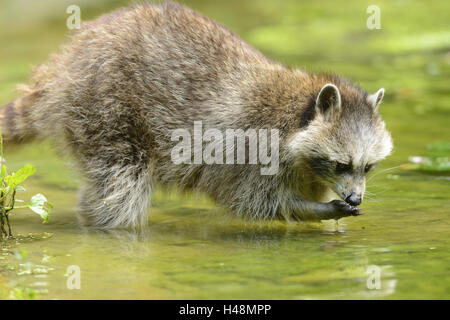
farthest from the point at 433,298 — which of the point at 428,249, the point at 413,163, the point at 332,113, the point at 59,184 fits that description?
the point at 59,184

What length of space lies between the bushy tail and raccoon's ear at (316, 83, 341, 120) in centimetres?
254

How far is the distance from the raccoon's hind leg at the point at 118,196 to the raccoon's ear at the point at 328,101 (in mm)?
1589

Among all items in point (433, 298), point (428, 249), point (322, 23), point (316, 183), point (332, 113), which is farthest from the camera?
point (322, 23)

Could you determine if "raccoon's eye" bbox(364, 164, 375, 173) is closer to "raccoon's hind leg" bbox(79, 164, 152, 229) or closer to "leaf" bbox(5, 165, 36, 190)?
"raccoon's hind leg" bbox(79, 164, 152, 229)

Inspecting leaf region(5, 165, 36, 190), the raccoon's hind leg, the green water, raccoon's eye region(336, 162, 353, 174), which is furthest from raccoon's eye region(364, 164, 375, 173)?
leaf region(5, 165, 36, 190)

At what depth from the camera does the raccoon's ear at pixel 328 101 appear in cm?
604

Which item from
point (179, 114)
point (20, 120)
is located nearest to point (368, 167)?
point (179, 114)

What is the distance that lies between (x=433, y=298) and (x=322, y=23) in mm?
11966

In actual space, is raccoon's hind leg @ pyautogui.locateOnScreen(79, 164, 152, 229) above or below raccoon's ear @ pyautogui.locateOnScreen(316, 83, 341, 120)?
below

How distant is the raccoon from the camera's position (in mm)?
6215

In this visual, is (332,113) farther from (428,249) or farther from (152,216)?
(152,216)

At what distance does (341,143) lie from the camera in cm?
602

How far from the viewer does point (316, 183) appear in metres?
6.62

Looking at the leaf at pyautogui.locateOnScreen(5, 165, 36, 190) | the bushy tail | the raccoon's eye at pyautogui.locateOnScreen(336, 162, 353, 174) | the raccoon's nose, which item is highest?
the bushy tail
